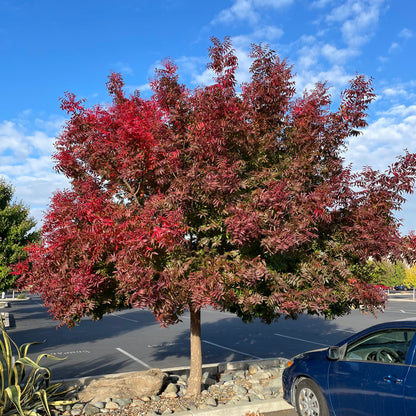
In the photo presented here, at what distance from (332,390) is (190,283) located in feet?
7.36

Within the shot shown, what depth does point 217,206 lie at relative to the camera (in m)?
5.39

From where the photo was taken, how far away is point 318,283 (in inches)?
225

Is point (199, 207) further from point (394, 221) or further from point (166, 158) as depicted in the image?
point (394, 221)

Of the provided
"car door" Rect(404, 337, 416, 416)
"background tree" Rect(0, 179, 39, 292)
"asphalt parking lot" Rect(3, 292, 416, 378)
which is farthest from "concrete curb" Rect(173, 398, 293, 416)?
"background tree" Rect(0, 179, 39, 292)

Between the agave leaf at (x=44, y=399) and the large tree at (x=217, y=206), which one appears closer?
the large tree at (x=217, y=206)

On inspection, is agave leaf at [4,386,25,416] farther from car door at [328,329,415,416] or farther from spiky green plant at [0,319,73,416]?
car door at [328,329,415,416]

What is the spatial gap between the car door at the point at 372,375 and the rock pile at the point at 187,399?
2023 millimetres

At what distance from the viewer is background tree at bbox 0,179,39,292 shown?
18688 mm

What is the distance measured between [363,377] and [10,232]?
18.6m

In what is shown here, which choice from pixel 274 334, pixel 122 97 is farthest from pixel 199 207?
pixel 274 334

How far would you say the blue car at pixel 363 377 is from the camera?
171 inches

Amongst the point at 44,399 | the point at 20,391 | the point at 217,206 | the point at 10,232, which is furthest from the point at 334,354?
the point at 10,232

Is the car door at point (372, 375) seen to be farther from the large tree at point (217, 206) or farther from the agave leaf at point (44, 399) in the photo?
the agave leaf at point (44, 399)

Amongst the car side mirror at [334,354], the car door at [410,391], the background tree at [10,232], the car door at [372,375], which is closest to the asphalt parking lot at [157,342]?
the background tree at [10,232]
